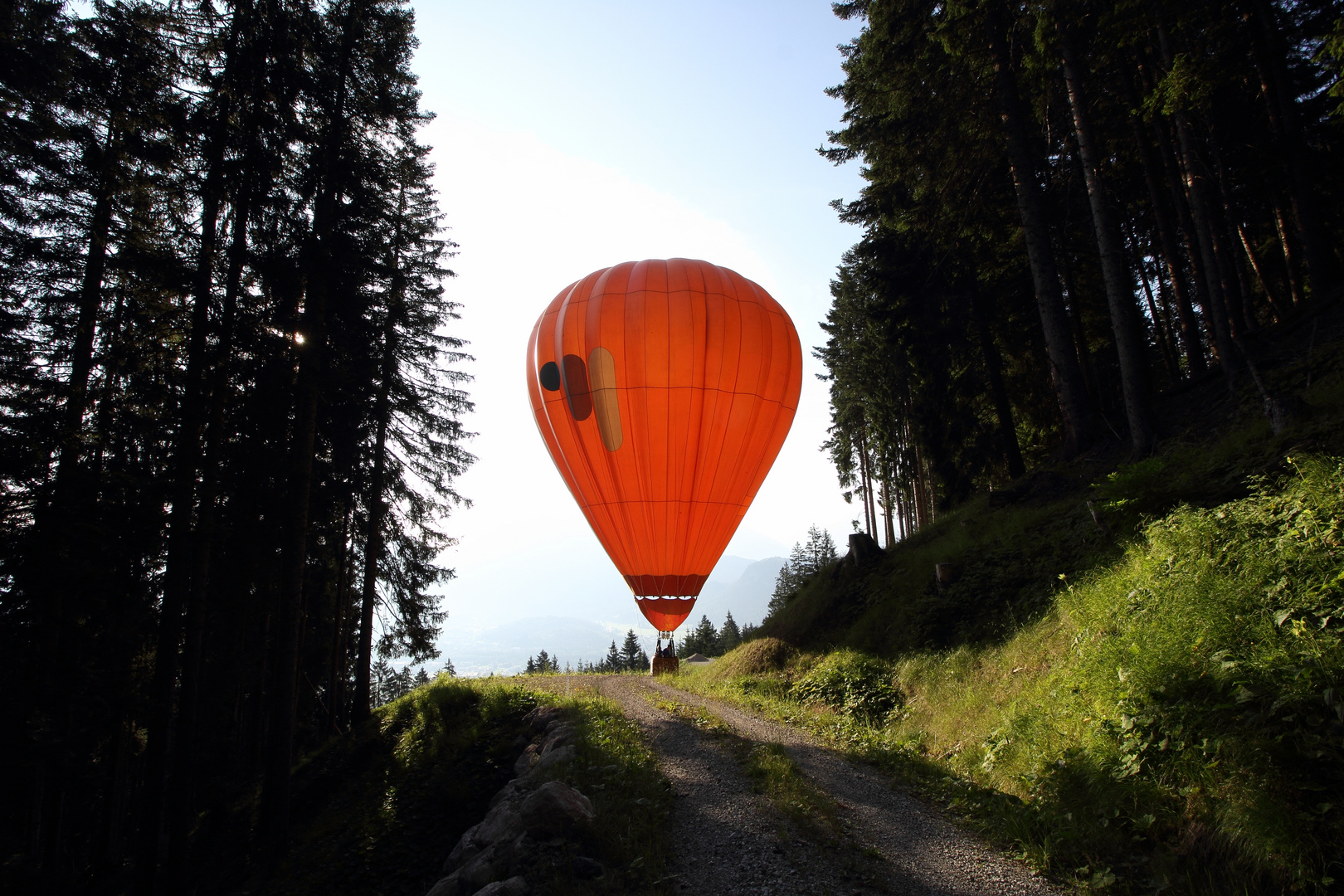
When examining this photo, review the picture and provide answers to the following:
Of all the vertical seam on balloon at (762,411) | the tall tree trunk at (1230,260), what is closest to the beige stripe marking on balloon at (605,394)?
the vertical seam on balloon at (762,411)

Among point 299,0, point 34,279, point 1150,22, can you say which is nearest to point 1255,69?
point 1150,22

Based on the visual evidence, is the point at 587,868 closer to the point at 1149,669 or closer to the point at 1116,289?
the point at 1149,669

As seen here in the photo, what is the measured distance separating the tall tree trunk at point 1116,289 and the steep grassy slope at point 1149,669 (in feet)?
1.80

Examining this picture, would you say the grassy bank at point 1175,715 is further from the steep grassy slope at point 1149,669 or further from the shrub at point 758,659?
the shrub at point 758,659

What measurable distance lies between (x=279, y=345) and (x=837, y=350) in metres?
22.2

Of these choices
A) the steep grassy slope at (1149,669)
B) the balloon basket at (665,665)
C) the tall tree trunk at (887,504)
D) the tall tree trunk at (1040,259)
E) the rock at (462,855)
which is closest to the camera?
the steep grassy slope at (1149,669)

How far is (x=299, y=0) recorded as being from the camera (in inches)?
391

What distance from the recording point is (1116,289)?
1127cm

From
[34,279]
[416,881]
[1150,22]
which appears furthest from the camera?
[1150,22]

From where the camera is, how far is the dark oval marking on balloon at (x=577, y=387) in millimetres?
11297

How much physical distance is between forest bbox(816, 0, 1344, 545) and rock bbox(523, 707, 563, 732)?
37.5ft

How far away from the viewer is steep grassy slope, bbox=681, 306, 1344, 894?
3.82 meters

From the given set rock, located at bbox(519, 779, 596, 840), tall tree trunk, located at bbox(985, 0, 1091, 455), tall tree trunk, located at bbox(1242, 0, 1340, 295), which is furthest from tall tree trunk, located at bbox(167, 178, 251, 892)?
tall tree trunk, located at bbox(1242, 0, 1340, 295)

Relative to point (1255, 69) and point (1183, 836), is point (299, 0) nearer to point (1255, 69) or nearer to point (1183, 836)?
point (1183, 836)
